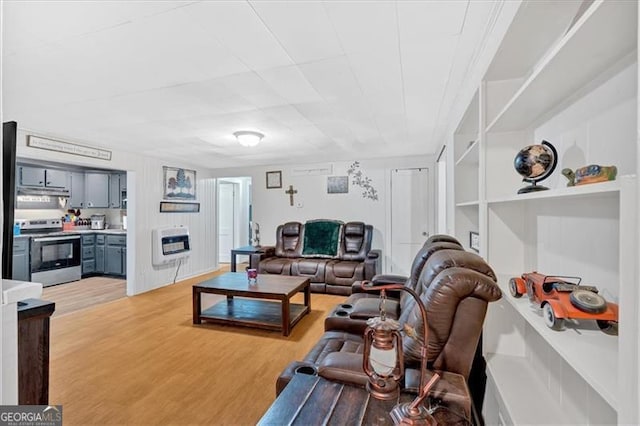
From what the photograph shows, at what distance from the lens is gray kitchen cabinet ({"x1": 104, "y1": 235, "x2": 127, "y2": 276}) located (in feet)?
19.2

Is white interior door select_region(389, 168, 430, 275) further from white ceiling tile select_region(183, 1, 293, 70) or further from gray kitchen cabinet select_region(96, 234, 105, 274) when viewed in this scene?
gray kitchen cabinet select_region(96, 234, 105, 274)

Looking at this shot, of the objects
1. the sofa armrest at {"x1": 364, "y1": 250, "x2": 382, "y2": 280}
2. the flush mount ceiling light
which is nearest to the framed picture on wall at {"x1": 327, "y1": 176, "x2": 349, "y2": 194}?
the sofa armrest at {"x1": 364, "y1": 250, "x2": 382, "y2": 280}

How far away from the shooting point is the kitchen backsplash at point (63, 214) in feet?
18.1

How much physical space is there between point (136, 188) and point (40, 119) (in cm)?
183

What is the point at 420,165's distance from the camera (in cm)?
538

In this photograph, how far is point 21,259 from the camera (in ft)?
16.1

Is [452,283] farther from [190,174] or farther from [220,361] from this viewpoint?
[190,174]

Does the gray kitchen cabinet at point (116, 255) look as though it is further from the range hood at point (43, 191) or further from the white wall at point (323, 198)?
the white wall at point (323, 198)

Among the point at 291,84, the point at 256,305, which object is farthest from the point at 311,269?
the point at 291,84

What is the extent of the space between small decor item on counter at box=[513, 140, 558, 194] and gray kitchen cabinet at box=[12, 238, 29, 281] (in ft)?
22.0

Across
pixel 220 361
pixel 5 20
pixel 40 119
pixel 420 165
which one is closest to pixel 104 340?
pixel 220 361

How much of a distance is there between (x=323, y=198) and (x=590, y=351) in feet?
16.8

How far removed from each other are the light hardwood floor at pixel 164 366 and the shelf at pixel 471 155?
7.23 ft

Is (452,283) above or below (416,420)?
above
